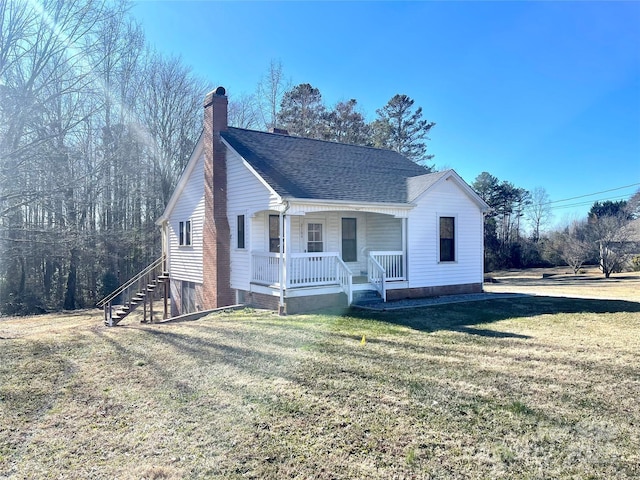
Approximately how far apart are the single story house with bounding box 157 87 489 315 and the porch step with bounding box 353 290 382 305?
7.5 inches

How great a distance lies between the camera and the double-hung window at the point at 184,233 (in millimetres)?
16859

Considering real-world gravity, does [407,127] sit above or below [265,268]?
above

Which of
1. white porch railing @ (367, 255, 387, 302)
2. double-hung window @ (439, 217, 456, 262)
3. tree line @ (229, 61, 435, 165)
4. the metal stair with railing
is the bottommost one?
the metal stair with railing

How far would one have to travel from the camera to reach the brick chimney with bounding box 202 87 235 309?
1400 cm

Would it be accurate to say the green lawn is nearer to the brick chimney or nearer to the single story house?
the single story house

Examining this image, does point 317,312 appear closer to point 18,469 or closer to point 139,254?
point 18,469

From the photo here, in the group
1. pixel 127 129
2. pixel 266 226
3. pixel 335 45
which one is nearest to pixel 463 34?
pixel 335 45

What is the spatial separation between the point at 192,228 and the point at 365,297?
25.2 feet

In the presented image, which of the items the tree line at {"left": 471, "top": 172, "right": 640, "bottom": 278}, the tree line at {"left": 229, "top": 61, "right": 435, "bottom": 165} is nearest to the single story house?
the tree line at {"left": 471, "top": 172, "right": 640, "bottom": 278}

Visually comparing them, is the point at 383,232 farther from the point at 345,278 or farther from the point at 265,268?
the point at 265,268

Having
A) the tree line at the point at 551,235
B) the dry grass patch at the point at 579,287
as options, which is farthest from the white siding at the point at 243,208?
the tree line at the point at 551,235

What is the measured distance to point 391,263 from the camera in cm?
1312

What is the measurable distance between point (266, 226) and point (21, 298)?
57.9ft

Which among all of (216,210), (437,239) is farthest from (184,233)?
(437,239)
